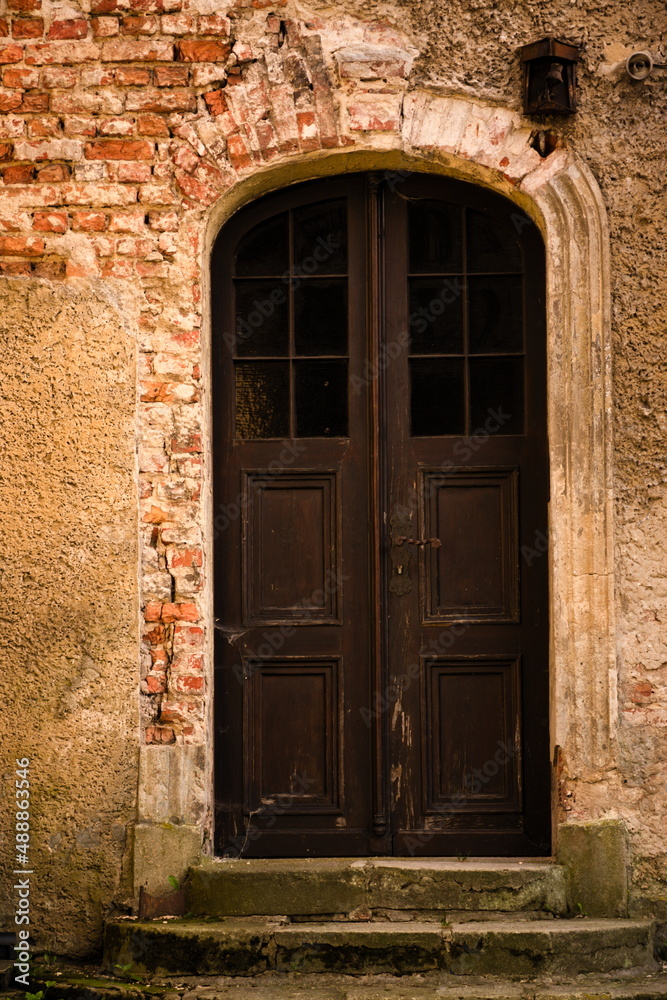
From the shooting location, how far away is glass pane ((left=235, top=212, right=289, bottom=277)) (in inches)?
158

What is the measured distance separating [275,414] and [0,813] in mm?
1904

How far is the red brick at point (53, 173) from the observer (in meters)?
3.76

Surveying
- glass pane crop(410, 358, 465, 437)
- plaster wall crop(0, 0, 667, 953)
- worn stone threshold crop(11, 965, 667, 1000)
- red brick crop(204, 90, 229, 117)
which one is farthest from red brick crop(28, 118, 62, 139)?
worn stone threshold crop(11, 965, 667, 1000)

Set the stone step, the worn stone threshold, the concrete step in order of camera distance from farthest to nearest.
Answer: the concrete step
the stone step
the worn stone threshold

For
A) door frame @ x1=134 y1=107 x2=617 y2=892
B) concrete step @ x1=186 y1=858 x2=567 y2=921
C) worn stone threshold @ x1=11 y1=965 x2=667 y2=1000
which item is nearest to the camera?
worn stone threshold @ x1=11 y1=965 x2=667 y2=1000

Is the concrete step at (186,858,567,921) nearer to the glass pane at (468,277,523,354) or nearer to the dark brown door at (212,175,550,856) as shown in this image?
the dark brown door at (212,175,550,856)

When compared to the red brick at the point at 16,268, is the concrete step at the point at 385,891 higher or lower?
lower

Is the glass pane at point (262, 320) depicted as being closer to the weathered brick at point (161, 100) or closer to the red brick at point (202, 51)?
the weathered brick at point (161, 100)

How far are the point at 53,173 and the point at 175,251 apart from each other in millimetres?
573

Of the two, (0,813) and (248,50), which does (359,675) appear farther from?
(248,50)

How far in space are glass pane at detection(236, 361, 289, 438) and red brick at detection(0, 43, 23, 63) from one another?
1472 mm

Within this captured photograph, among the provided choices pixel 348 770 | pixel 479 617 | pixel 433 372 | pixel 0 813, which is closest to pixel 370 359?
pixel 433 372

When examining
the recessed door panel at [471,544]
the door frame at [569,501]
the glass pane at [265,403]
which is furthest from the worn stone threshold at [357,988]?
the glass pane at [265,403]

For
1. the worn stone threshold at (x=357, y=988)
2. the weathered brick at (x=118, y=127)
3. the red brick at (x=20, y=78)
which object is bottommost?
the worn stone threshold at (x=357, y=988)
